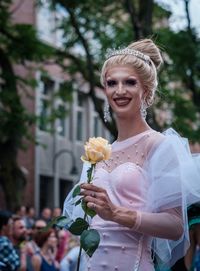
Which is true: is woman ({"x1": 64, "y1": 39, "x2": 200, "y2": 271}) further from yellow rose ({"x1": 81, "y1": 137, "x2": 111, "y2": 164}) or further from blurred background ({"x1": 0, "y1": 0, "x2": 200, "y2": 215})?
blurred background ({"x1": 0, "y1": 0, "x2": 200, "y2": 215})

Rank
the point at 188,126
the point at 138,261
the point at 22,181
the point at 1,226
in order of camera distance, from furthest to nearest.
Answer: the point at 188,126, the point at 22,181, the point at 1,226, the point at 138,261

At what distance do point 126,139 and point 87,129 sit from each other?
2883cm

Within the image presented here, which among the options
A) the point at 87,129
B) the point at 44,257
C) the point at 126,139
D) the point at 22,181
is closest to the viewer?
the point at 126,139

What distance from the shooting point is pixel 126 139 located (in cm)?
383

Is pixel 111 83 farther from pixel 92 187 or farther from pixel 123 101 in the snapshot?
pixel 92 187

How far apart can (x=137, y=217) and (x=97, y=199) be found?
0.70ft

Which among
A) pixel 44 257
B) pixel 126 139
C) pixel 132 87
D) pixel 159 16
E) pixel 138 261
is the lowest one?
pixel 44 257

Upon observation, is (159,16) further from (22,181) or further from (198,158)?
(198,158)

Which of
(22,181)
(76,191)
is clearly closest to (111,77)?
(76,191)

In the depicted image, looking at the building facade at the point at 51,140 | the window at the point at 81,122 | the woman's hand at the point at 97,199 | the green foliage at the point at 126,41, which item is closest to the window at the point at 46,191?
the building facade at the point at 51,140

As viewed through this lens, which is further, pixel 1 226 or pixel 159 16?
pixel 159 16

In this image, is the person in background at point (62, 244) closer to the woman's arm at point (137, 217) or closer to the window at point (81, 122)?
the woman's arm at point (137, 217)

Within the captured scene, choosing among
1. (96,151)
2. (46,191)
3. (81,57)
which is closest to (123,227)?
(96,151)

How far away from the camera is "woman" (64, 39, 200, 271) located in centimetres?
348
